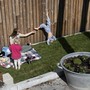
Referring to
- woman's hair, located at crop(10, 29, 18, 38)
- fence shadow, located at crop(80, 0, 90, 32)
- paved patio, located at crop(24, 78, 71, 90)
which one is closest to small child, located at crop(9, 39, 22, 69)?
woman's hair, located at crop(10, 29, 18, 38)

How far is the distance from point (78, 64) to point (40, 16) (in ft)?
10.9

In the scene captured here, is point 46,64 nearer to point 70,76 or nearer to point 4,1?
point 70,76

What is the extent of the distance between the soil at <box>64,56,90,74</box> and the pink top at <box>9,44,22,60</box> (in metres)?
1.68

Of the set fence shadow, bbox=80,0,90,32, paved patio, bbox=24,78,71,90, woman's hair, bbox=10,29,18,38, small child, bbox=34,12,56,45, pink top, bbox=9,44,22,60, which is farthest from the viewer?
fence shadow, bbox=80,0,90,32

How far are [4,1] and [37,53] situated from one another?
2214 millimetres

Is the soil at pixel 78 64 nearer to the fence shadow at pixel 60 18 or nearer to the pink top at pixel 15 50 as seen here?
the pink top at pixel 15 50

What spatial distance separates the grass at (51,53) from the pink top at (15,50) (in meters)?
0.48

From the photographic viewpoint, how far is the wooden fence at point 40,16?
38.9ft

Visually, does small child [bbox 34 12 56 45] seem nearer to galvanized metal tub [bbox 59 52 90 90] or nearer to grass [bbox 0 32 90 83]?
grass [bbox 0 32 90 83]

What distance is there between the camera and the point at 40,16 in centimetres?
1251

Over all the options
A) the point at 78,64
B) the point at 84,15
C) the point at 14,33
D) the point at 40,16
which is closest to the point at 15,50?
the point at 14,33

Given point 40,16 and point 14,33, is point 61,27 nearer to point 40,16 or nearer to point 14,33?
point 40,16

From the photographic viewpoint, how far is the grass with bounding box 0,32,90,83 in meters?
10.8

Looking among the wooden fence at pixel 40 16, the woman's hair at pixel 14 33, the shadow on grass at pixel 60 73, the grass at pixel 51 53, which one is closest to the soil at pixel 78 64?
the shadow on grass at pixel 60 73
